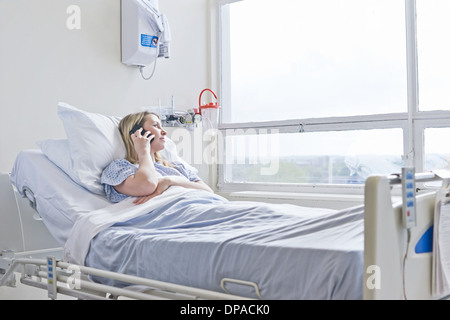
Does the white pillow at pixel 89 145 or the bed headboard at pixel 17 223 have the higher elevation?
the white pillow at pixel 89 145

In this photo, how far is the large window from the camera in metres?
2.68


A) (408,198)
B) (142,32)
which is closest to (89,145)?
(142,32)

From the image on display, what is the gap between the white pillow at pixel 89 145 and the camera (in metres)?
2.14

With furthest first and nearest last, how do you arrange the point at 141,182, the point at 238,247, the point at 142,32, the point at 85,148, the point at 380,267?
the point at 142,32, the point at 85,148, the point at 141,182, the point at 238,247, the point at 380,267

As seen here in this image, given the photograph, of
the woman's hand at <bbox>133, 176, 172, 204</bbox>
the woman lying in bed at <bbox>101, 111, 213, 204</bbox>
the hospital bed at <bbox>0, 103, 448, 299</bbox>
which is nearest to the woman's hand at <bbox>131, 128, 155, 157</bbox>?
the woman lying in bed at <bbox>101, 111, 213, 204</bbox>

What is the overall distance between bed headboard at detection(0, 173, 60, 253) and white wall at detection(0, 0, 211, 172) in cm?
15

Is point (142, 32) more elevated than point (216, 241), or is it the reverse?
point (142, 32)

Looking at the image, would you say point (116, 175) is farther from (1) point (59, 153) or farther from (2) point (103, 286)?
(2) point (103, 286)

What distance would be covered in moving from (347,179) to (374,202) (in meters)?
1.87

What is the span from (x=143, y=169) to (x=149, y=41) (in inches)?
41.0

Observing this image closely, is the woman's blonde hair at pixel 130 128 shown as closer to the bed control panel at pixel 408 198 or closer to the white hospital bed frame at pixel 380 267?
the white hospital bed frame at pixel 380 267

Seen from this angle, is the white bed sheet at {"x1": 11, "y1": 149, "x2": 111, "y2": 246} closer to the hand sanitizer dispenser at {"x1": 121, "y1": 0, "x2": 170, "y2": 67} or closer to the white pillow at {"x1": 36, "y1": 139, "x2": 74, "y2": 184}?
the white pillow at {"x1": 36, "y1": 139, "x2": 74, "y2": 184}

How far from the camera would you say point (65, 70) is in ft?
8.64

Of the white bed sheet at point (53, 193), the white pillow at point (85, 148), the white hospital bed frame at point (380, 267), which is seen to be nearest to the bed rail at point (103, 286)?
the white hospital bed frame at point (380, 267)
